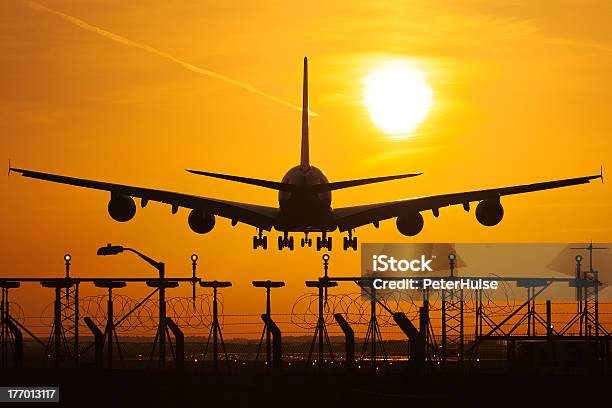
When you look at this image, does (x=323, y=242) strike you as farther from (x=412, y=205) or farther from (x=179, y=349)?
(x=179, y=349)

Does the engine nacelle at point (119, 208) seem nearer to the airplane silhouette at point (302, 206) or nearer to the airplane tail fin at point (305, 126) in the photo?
the airplane silhouette at point (302, 206)

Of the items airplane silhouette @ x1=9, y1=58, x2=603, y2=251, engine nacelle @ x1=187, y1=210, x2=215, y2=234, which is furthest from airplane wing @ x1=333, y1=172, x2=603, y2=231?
engine nacelle @ x1=187, y1=210, x2=215, y2=234

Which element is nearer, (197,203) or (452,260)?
(452,260)

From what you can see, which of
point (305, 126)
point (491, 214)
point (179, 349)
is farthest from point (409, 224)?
point (179, 349)

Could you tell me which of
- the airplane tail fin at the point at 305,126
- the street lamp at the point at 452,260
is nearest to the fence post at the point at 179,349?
the street lamp at the point at 452,260

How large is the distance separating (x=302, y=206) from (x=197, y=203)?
25.6ft

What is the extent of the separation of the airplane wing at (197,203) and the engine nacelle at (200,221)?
2.54 meters

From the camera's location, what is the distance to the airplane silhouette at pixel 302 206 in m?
94.0

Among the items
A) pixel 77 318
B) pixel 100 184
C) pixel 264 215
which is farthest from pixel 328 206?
pixel 77 318

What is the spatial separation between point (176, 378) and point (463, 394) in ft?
41.3

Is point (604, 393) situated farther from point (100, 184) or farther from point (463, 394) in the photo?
point (100, 184)

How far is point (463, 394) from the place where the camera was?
54.8 m

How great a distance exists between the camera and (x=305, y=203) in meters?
94.9

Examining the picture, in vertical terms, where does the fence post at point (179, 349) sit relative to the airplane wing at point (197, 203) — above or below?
below
